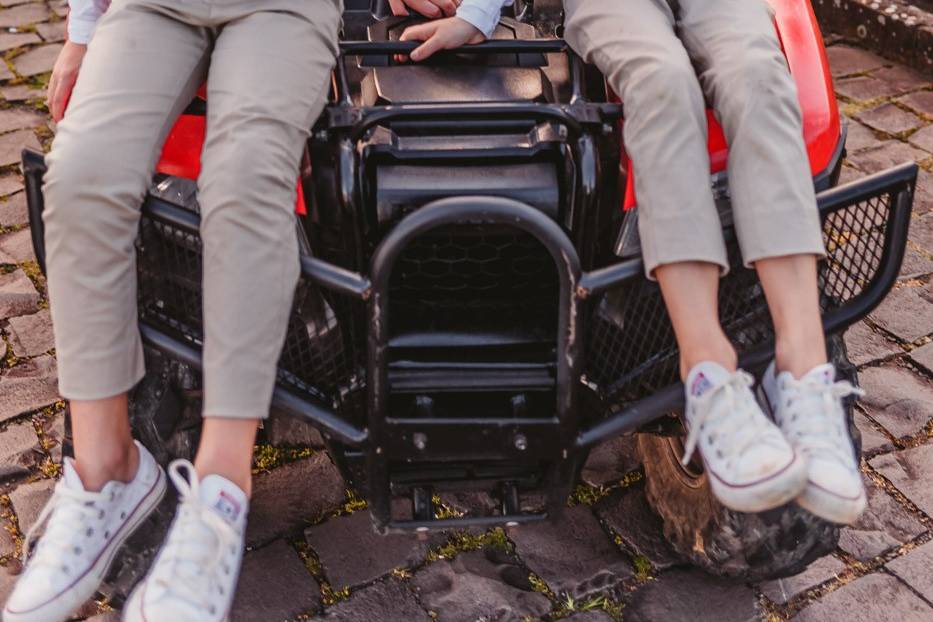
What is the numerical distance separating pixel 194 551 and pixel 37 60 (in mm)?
3585

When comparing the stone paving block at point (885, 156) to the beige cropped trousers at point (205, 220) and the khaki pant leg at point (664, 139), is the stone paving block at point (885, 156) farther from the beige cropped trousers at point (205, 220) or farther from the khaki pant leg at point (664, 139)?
the beige cropped trousers at point (205, 220)

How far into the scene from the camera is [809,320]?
6.37 feet

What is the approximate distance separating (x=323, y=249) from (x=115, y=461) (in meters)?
0.53

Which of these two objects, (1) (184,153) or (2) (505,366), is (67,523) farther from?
(2) (505,366)

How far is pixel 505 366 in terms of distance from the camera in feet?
6.50

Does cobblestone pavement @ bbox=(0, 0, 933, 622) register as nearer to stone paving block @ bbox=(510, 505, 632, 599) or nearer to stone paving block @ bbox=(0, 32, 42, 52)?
stone paving block @ bbox=(510, 505, 632, 599)

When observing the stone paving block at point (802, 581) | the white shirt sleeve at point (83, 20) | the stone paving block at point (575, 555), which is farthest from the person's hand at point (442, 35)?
the stone paving block at point (802, 581)

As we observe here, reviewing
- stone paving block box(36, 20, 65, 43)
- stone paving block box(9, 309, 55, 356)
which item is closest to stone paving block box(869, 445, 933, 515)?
stone paving block box(9, 309, 55, 356)

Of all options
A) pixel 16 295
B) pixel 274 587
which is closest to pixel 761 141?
pixel 274 587

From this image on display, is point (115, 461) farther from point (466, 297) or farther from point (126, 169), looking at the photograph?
point (466, 297)

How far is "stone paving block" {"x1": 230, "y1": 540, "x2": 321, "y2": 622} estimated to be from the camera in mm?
2350

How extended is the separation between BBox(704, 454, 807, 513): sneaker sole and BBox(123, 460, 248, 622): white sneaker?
2.68 ft

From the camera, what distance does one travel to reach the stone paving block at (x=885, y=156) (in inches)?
157

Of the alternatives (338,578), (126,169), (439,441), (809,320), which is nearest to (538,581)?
(338,578)
